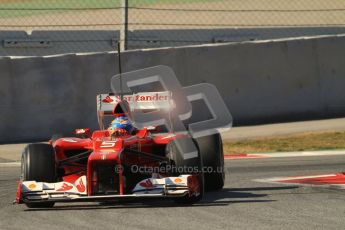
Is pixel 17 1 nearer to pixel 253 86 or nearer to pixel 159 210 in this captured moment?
pixel 253 86

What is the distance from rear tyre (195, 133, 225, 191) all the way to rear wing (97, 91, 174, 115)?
0.59m

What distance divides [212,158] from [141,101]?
1.12 m

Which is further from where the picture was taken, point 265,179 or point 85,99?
point 85,99

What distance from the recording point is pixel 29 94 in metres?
17.0

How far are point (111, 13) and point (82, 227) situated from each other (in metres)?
19.2

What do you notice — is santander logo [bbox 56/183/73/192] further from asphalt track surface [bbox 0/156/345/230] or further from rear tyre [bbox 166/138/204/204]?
rear tyre [bbox 166/138/204/204]

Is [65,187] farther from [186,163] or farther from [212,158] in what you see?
[212,158]

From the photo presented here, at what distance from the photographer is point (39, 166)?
10.1 m

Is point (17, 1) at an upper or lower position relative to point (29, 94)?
upper

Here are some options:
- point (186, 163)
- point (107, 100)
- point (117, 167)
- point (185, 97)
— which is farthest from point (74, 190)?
point (185, 97)

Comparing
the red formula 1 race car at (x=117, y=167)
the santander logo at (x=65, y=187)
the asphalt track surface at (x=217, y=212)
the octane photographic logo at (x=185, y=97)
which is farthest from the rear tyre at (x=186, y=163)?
the octane photographic logo at (x=185, y=97)

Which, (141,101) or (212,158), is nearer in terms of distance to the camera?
(212,158)

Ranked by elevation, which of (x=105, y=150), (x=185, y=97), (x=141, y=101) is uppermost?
(x=141, y=101)

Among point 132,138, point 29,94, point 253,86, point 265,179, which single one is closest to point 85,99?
point 29,94
